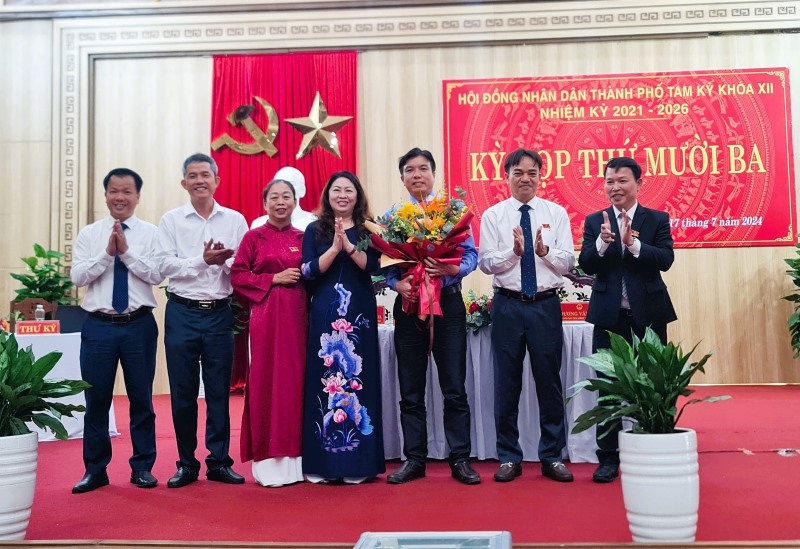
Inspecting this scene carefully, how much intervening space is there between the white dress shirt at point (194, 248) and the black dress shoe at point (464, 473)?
1277mm

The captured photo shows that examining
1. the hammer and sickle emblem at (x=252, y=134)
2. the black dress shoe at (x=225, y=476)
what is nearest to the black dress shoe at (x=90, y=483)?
the black dress shoe at (x=225, y=476)

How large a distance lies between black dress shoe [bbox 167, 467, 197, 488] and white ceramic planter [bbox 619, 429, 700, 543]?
1.94m

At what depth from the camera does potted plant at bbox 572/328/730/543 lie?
2.10 m

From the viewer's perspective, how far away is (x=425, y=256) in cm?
326

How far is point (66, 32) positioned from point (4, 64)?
67 cm

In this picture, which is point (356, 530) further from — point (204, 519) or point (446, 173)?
point (446, 173)

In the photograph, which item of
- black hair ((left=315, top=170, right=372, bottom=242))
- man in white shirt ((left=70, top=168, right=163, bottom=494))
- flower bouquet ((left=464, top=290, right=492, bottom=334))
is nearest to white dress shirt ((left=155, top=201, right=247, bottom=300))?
man in white shirt ((left=70, top=168, right=163, bottom=494))

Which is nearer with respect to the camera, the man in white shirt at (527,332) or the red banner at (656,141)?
the man in white shirt at (527,332)

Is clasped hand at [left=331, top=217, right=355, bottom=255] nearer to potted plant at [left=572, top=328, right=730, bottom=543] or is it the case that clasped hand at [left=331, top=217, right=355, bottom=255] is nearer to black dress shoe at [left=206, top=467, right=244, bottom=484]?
black dress shoe at [left=206, top=467, right=244, bottom=484]

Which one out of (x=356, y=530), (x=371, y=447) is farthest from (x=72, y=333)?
(x=356, y=530)

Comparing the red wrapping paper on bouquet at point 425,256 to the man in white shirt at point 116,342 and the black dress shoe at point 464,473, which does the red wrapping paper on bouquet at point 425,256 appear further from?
the man in white shirt at point 116,342

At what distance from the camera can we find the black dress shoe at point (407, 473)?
130 inches

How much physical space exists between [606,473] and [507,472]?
41 cm

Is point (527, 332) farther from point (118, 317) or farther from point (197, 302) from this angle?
point (118, 317)
